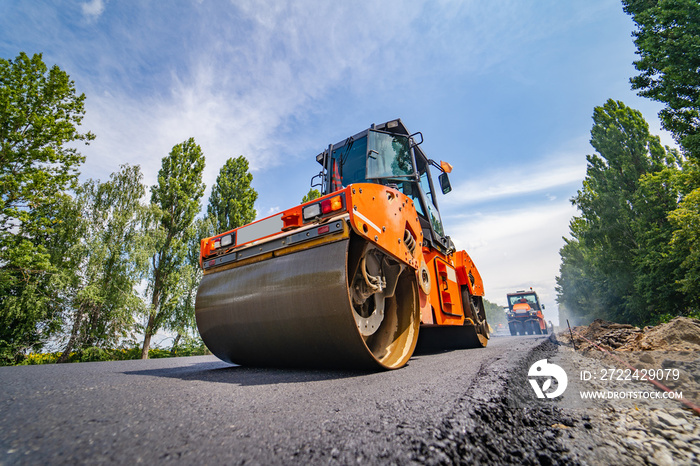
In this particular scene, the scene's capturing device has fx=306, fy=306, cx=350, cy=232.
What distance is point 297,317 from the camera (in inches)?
89.9

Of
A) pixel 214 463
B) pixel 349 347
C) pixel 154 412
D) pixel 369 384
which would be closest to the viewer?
pixel 214 463

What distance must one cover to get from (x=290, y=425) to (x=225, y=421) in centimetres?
27

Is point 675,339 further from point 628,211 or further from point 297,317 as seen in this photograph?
point 628,211

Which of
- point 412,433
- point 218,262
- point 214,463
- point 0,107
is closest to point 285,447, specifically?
point 214,463

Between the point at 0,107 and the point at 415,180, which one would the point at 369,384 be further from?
the point at 0,107

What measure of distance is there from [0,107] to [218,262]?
11548 millimetres

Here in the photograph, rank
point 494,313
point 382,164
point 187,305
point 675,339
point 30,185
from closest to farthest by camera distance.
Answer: point 382,164, point 675,339, point 30,185, point 187,305, point 494,313

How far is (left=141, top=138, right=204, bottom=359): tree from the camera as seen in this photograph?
12.3 metres

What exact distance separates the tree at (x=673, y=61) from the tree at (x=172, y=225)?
1844cm

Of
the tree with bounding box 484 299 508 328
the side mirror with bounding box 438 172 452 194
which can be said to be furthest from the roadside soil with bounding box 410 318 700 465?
the tree with bounding box 484 299 508 328

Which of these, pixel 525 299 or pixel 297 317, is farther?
pixel 525 299

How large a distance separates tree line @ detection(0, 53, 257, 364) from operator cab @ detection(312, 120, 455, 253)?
10.4 meters

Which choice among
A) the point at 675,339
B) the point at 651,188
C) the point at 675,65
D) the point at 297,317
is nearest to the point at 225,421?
the point at 297,317

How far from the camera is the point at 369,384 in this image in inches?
73.4
